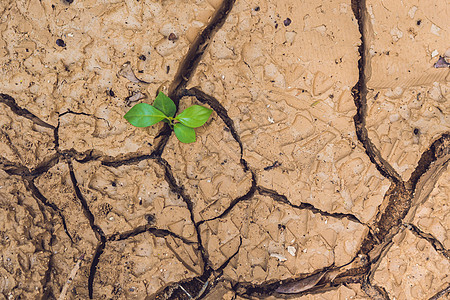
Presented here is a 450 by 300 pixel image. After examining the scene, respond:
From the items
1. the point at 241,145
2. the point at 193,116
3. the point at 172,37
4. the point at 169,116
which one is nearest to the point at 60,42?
the point at 172,37

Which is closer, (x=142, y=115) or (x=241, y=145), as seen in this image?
(x=142, y=115)

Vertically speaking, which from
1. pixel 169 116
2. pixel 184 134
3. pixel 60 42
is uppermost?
pixel 60 42

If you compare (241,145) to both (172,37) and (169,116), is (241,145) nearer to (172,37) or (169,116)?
(169,116)

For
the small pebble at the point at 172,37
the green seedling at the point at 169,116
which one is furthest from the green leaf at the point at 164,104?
the small pebble at the point at 172,37

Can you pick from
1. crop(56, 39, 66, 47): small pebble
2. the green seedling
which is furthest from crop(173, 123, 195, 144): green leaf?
crop(56, 39, 66, 47): small pebble

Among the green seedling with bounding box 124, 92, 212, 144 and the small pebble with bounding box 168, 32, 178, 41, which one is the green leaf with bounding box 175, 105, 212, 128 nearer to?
the green seedling with bounding box 124, 92, 212, 144

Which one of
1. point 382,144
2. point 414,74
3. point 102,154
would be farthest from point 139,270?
point 414,74

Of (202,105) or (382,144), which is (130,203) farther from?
(382,144)

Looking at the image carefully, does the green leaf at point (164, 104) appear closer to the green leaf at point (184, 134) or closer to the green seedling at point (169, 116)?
the green seedling at point (169, 116)
